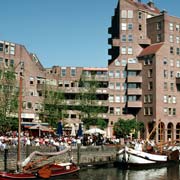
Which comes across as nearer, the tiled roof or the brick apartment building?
the brick apartment building

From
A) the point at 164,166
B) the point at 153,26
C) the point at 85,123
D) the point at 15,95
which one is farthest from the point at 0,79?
the point at 153,26

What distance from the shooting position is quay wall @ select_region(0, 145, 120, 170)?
181 ft

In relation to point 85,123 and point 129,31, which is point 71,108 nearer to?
point 85,123

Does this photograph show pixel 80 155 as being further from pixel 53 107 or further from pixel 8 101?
pixel 53 107

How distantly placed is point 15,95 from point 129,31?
1743 inches

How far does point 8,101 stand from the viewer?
77.4m

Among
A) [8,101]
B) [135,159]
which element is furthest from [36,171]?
[8,101]

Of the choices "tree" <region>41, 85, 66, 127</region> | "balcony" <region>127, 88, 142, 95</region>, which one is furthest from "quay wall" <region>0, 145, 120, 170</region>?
"balcony" <region>127, 88, 142, 95</region>

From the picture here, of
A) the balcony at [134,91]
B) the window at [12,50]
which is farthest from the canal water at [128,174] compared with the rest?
the balcony at [134,91]

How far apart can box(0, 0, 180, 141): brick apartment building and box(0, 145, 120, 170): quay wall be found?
110 feet

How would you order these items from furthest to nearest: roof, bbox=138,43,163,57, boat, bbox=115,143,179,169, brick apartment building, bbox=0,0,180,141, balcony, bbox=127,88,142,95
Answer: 1. balcony, bbox=127,88,142,95
2. roof, bbox=138,43,163,57
3. brick apartment building, bbox=0,0,180,141
4. boat, bbox=115,143,179,169

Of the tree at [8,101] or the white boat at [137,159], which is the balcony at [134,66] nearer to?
the tree at [8,101]

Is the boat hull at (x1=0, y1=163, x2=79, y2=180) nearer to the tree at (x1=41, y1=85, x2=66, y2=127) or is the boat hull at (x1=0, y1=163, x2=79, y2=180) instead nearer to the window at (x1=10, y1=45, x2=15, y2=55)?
the tree at (x1=41, y1=85, x2=66, y2=127)

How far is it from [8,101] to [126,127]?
3472 cm
